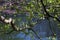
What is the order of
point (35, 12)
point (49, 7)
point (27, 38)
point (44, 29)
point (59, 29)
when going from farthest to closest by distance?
point (44, 29), point (59, 29), point (27, 38), point (49, 7), point (35, 12)

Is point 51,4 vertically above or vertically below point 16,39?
above

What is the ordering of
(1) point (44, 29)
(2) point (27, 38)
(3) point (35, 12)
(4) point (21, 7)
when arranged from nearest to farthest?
(3) point (35, 12) < (4) point (21, 7) < (2) point (27, 38) < (1) point (44, 29)

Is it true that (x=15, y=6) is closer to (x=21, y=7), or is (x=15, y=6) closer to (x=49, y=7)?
(x=21, y=7)

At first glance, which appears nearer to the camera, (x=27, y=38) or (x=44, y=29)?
(x=27, y=38)

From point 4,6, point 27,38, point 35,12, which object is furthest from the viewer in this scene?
point 27,38

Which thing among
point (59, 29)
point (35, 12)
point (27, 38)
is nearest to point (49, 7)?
point (35, 12)

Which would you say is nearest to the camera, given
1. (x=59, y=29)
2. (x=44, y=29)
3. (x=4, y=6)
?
(x=4, y=6)

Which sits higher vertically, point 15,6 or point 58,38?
point 15,6

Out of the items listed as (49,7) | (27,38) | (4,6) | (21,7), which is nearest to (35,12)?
(49,7)

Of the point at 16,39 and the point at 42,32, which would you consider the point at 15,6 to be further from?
the point at 42,32
